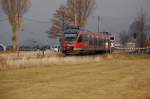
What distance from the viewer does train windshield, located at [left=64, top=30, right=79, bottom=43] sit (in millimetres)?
49478

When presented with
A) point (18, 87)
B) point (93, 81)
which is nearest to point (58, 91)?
point (18, 87)

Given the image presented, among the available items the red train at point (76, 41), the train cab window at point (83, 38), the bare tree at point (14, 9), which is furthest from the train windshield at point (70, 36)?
the bare tree at point (14, 9)

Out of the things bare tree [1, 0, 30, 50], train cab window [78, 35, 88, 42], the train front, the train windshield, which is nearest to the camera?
the train front

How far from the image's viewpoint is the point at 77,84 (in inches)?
770

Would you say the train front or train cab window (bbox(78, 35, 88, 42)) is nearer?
the train front

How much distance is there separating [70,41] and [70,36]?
2.34 feet

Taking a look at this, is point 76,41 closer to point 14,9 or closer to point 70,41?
point 70,41

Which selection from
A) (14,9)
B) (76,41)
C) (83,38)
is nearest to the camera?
(76,41)

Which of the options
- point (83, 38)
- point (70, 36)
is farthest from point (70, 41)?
point (83, 38)

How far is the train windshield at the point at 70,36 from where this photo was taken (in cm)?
4948

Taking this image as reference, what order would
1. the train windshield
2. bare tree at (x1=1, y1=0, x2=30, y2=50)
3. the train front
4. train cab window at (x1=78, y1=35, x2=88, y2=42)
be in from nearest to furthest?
the train front < the train windshield < train cab window at (x1=78, y1=35, x2=88, y2=42) < bare tree at (x1=1, y1=0, x2=30, y2=50)

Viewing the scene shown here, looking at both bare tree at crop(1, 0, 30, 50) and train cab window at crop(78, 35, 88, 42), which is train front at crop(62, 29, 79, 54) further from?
bare tree at crop(1, 0, 30, 50)

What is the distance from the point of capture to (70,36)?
49.8 meters

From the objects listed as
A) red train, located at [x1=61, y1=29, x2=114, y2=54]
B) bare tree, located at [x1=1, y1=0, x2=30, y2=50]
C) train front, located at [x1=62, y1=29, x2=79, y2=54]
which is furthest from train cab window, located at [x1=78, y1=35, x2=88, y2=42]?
bare tree, located at [x1=1, y1=0, x2=30, y2=50]
